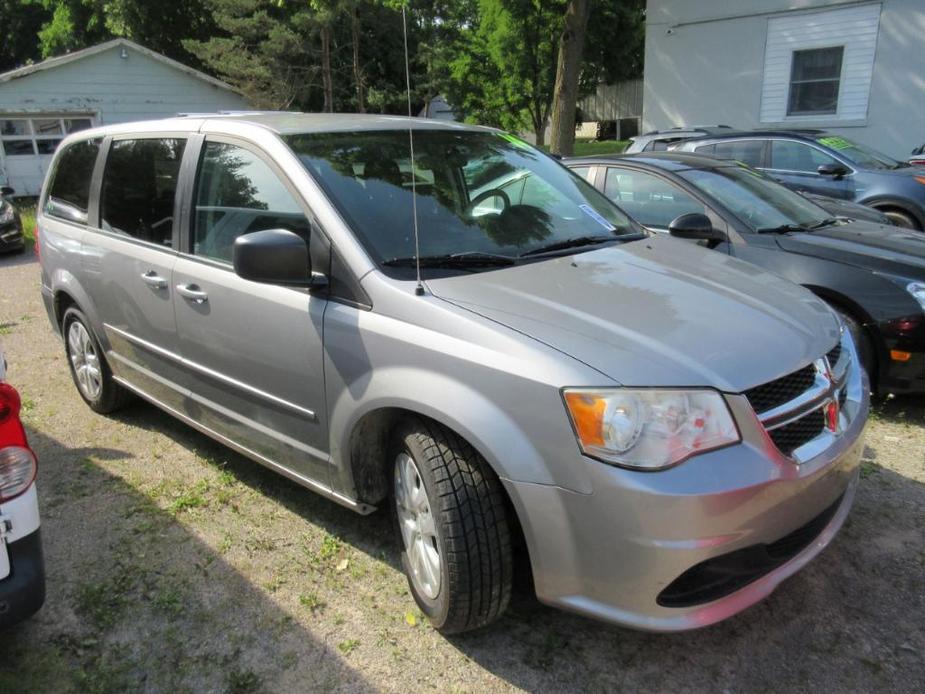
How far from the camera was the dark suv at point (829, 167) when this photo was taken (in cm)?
849

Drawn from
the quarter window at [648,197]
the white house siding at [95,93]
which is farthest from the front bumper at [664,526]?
the white house siding at [95,93]

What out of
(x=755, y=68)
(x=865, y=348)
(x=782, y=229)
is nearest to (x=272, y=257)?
(x=865, y=348)

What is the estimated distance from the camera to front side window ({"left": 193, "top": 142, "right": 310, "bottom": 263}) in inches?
120

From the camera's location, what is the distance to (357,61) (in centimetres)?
2566

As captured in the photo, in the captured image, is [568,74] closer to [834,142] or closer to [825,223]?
[834,142]

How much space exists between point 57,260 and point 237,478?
2.02 metres

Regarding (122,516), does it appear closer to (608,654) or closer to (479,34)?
(608,654)

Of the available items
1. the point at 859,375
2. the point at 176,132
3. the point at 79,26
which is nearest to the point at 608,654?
the point at 859,375

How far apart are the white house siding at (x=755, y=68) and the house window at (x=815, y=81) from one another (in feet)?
0.60

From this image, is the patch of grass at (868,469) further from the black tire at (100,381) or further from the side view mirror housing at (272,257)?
the black tire at (100,381)

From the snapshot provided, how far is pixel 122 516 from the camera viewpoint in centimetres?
360

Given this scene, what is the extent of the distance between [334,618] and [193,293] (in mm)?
1592

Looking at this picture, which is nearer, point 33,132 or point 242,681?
point 242,681

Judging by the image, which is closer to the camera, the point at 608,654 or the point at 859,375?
the point at 608,654
